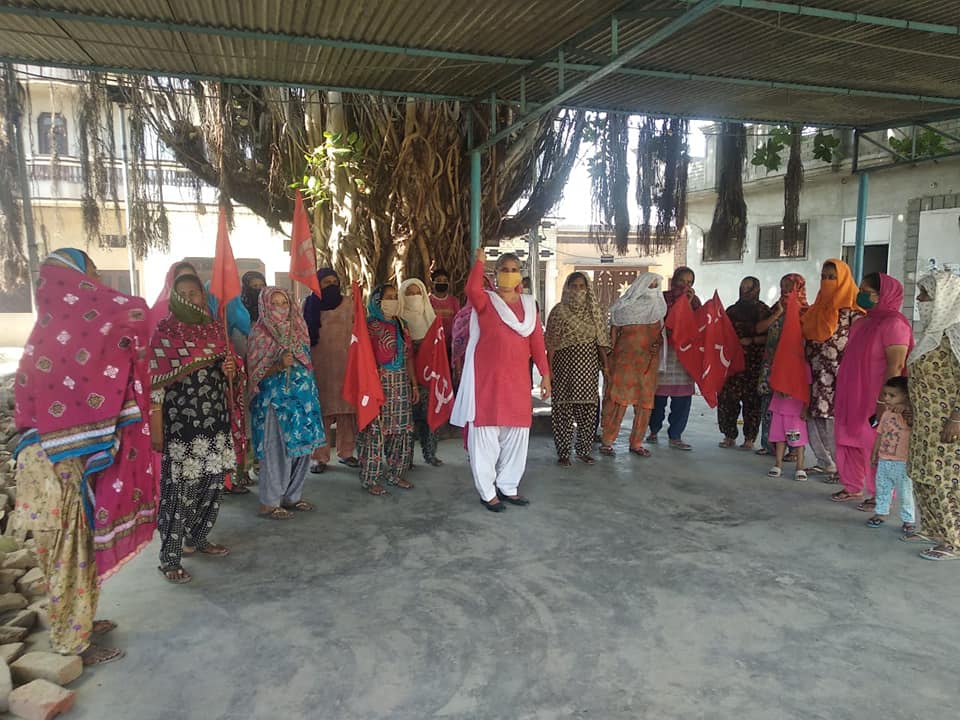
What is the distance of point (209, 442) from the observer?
345cm

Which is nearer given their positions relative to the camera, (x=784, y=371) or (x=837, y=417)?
(x=837, y=417)

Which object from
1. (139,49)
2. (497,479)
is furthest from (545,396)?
(139,49)

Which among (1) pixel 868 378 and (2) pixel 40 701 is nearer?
(2) pixel 40 701

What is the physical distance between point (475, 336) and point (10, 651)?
9.47 ft

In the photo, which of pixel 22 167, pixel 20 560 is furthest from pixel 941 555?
pixel 22 167

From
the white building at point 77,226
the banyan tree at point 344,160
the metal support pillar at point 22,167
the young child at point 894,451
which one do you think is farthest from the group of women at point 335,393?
the white building at point 77,226

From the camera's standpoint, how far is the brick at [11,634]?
8.84ft

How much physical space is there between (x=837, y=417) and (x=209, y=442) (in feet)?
12.8

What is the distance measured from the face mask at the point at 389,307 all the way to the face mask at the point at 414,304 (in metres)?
0.39

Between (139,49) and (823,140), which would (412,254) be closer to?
(139,49)

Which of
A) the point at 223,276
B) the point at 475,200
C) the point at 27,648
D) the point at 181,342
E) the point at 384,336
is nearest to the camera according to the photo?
the point at 27,648

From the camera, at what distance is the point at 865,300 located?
429 cm

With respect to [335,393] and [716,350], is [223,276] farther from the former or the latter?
[716,350]

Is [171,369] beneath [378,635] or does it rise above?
above
